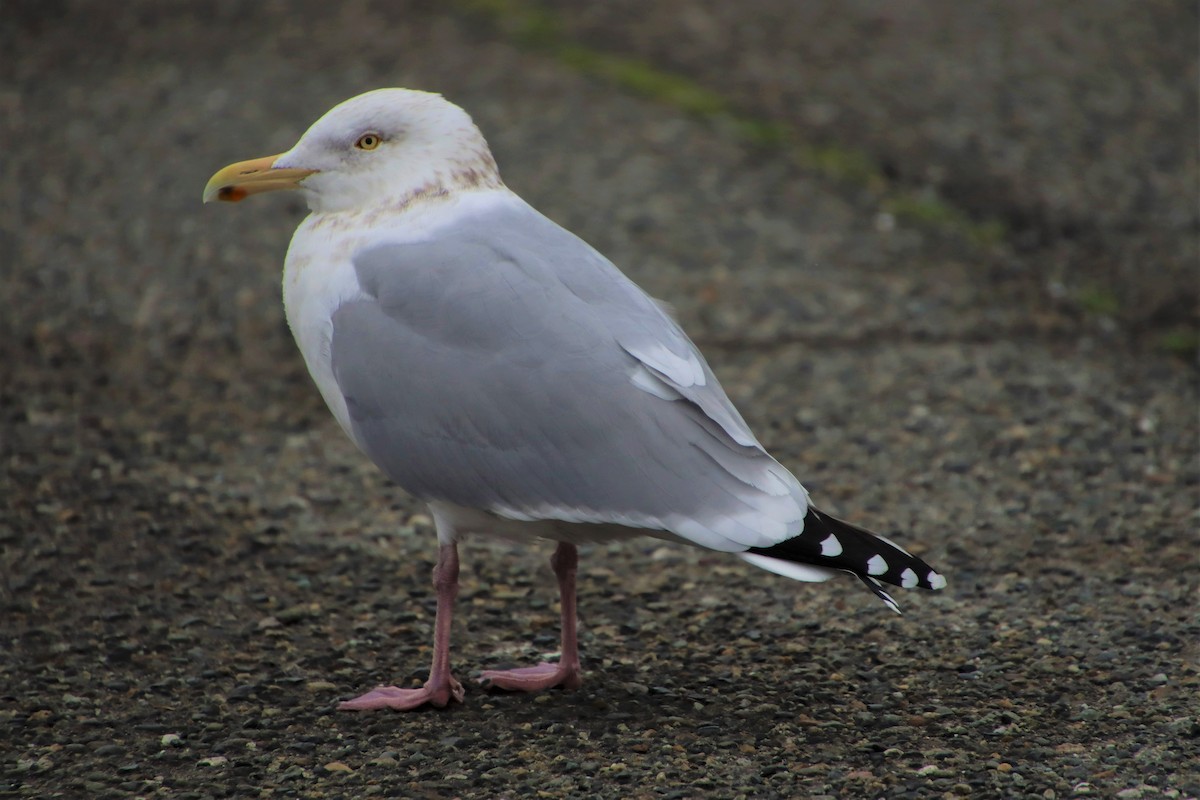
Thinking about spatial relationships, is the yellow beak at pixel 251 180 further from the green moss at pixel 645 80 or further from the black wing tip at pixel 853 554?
the green moss at pixel 645 80

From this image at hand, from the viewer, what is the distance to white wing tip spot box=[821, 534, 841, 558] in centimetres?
322

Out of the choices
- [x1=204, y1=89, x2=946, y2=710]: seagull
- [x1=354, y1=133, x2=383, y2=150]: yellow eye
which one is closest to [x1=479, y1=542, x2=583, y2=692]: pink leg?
[x1=204, y1=89, x2=946, y2=710]: seagull

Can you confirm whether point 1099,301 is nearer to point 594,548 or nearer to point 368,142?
point 594,548

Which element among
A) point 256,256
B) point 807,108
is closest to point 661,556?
point 256,256

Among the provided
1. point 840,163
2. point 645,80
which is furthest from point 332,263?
point 645,80

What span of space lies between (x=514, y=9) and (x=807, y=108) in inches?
98.1

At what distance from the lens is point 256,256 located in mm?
7105

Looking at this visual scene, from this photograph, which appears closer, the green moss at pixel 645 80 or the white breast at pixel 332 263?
the white breast at pixel 332 263

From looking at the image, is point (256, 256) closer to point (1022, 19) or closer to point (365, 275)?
point (365, 275)

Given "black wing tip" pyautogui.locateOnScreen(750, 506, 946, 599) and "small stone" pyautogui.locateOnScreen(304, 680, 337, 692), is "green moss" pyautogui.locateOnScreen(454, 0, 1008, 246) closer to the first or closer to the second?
"black wing tip" pyautogui.locateOnScreen(750, 506, 946, 599)

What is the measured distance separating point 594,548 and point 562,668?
1.17 metres

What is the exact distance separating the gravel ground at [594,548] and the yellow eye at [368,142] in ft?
4.80

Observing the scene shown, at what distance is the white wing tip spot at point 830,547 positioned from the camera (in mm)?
3223

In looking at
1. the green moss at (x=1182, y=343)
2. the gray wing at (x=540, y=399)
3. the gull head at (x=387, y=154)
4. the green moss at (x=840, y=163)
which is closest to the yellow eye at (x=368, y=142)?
the gull head at (x=387, y=154)
